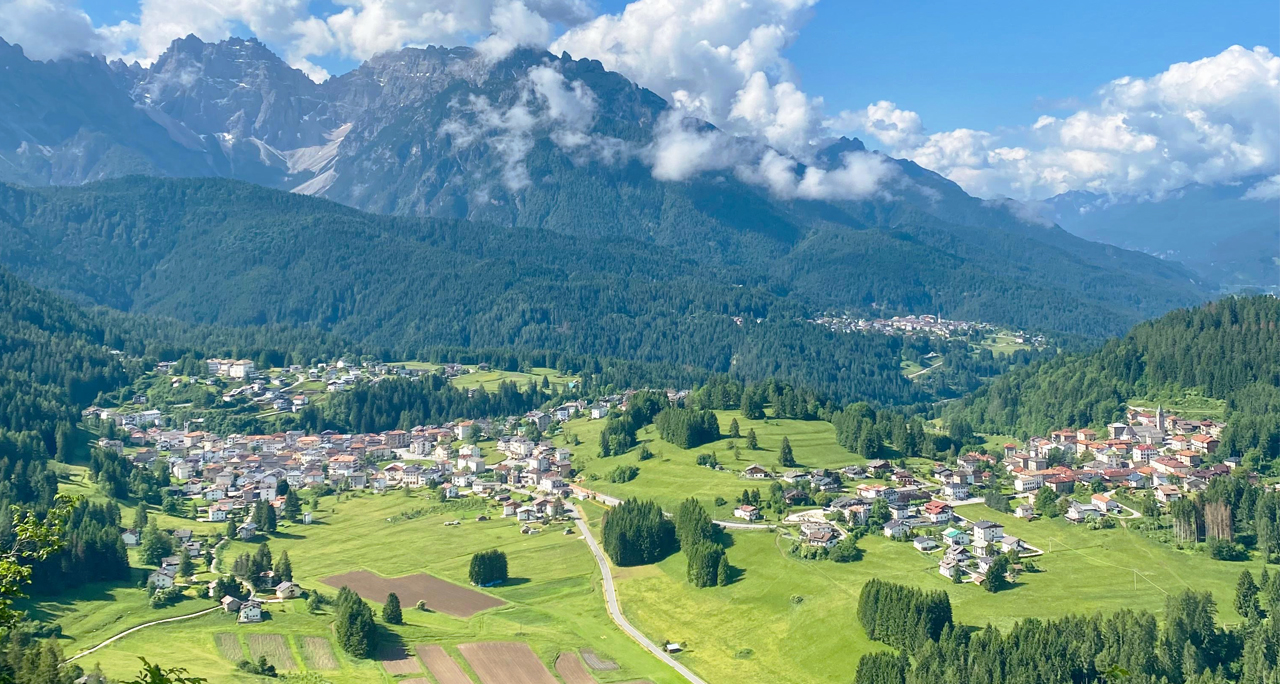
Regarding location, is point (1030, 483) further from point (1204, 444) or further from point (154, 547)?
point (154, 547)

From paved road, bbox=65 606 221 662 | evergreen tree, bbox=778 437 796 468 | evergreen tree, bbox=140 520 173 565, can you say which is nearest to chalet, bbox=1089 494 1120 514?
evergreen tree, bbox=778 437 796 468

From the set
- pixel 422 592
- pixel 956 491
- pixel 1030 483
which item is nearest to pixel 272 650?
pixel 422 592

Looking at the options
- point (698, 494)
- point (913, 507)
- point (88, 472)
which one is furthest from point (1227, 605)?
point (88, 472)

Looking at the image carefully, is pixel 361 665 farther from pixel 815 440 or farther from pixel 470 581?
pixel 815 440

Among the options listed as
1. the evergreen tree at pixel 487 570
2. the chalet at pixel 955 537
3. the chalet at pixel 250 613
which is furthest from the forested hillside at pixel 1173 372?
the chalet at pixel 250 613

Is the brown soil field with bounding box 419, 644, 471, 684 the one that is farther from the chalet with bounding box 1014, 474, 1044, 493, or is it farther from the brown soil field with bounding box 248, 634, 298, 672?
the chalet with bounding box 1014, 474, 1044, 493

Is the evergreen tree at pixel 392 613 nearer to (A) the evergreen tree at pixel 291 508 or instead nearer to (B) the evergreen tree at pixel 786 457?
(A) the evergreen tree at pixel 291 508
